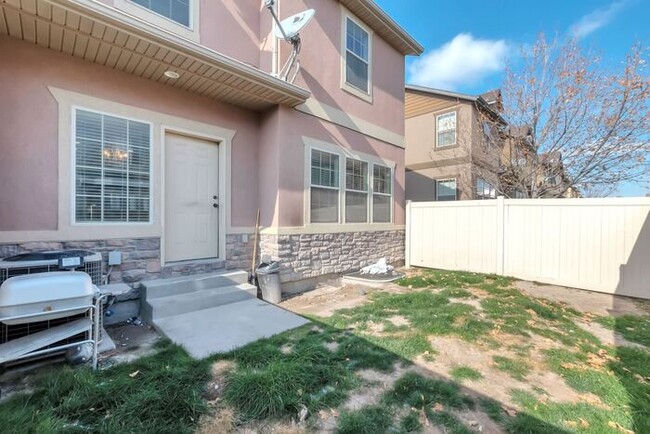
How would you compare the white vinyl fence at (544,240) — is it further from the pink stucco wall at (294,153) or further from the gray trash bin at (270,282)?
the gray trash bin at (270,282)

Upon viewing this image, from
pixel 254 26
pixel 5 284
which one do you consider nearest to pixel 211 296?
pixel 5 284

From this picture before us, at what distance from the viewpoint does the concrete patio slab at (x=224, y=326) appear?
330 centimetres

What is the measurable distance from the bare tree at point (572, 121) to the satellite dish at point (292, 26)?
276 inches

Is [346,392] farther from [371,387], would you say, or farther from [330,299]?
[330,299]

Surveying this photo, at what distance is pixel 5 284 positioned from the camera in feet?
8.05

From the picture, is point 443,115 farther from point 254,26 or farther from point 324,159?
point 254,26

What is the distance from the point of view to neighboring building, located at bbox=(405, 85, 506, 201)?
388 inches

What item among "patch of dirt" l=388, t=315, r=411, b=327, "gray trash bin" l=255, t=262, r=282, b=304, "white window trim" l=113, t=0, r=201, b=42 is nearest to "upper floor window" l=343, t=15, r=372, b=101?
"white window trim" l=113, t=0, r=201, b=42

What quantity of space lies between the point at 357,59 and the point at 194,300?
640cm

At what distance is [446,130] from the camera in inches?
476

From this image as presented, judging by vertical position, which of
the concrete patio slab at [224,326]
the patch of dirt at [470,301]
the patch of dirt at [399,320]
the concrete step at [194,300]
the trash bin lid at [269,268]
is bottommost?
the patch of dirt at [399,320]

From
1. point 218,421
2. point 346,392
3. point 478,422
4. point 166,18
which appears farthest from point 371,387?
point 166,18

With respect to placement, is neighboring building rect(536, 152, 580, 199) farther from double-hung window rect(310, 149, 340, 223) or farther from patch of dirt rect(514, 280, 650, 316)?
double-hung window rect(310, 149, 340, 223)

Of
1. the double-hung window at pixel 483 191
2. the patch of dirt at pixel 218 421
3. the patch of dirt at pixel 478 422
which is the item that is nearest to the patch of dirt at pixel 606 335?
the patch of dirt at pixel 478 422
